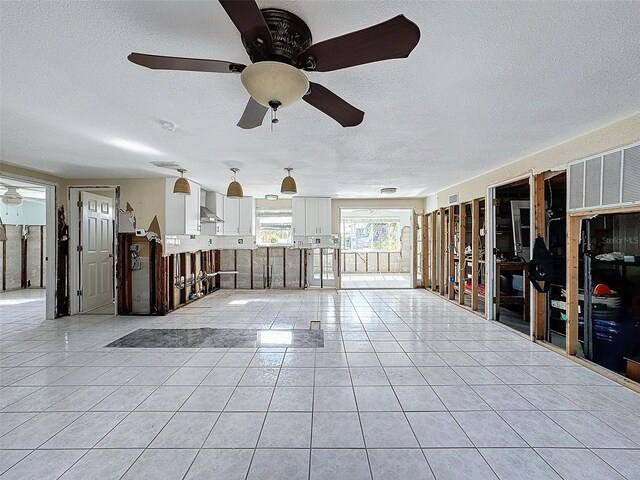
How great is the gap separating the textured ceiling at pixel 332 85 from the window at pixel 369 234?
8223 mm

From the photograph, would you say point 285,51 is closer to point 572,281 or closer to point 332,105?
point 332,105

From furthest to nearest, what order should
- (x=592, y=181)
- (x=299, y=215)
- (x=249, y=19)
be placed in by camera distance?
(x=299, y=215) < (x=592, y=181) < (x=249, y=19)

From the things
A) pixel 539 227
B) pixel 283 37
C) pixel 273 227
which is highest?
pixel 283 37

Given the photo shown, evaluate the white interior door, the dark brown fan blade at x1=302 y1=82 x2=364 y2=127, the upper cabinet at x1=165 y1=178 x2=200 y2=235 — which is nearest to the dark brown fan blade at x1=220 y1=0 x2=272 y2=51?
the dark brown fan blade at x1=302 y1=82 x2=364 y2=127

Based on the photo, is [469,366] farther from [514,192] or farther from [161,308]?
[161,308]

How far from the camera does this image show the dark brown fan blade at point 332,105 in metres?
1.72

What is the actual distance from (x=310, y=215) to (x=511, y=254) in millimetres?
4471

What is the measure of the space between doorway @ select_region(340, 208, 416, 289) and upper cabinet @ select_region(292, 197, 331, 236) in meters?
3.59

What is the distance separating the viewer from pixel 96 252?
586 cm

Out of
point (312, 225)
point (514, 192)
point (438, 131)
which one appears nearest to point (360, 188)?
point (312, 225)

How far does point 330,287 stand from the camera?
26.8ft

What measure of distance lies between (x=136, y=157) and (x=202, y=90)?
2.41m

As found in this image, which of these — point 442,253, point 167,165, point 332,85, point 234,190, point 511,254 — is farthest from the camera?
point 442,253

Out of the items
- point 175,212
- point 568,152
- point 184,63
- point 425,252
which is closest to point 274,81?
point 184,63
